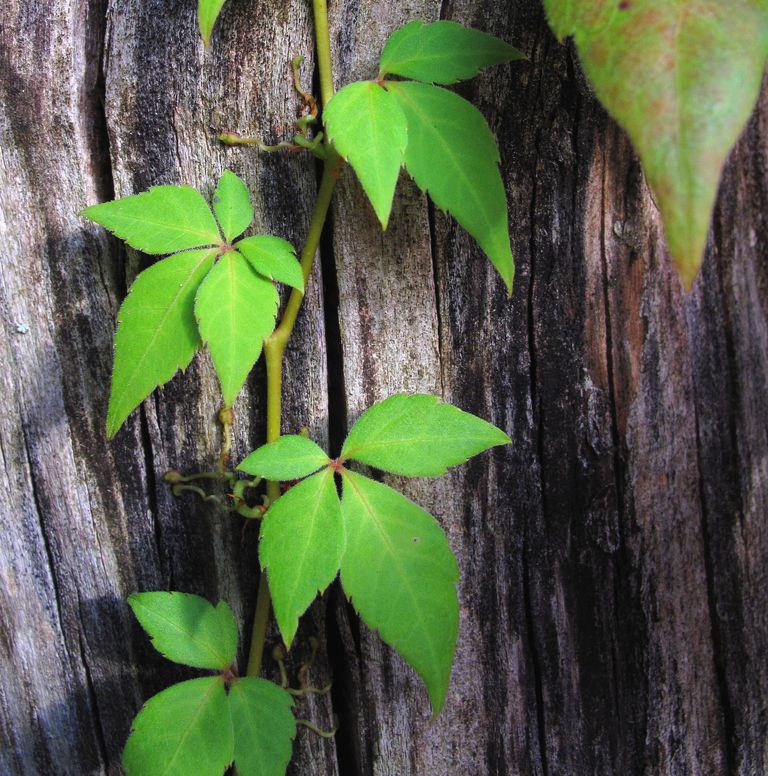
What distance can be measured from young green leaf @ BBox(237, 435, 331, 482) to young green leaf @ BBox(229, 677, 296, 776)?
0.32m

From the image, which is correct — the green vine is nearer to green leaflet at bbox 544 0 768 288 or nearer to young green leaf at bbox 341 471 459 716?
young green leaf at bbox 341 471 459 716

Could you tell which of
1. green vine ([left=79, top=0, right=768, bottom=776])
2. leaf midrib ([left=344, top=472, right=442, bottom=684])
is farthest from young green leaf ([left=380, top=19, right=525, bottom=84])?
leaf midrib ([left=344, top=472, right=442, bottom=684])

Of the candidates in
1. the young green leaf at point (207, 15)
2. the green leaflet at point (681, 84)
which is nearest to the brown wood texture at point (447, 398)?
the young green leaf at point (207, 15)

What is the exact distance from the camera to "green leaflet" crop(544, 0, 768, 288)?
0.63 metres

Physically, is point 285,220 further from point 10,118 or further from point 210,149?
point 10,118

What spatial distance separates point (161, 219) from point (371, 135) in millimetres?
305

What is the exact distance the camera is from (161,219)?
0.97 meters

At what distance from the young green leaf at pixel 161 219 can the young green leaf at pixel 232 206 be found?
0.01 m

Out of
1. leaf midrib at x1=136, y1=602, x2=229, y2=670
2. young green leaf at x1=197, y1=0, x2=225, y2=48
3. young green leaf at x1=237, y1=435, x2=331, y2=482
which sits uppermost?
young green leaf at x1=197, y1=0, x2=225, y2=48

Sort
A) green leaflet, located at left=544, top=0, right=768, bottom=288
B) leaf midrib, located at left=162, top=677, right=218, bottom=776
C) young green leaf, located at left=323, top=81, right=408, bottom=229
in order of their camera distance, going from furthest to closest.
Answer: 1. leaf midrib, located at left=162, top=677, right=218, bottom=776
2. young green leaf, located at left=323, top=81, right=408, bottom=229
3. green leaflet, located at left=544, top=0, right=768, bottom=288

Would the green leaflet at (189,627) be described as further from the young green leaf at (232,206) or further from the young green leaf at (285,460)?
the young green leaf at (232,206)

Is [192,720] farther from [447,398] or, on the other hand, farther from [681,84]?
[681,84]

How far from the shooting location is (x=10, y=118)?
1.05 m

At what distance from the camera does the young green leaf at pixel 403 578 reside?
34.9 inches
